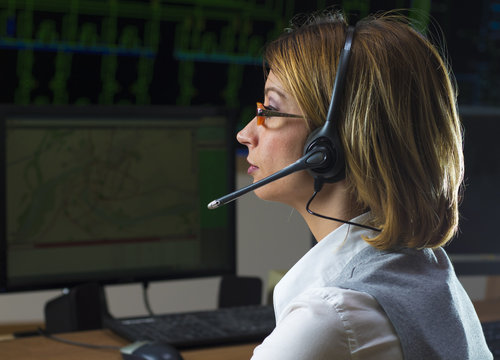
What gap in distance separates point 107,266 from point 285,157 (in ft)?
2.12

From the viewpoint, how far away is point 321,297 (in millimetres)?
718

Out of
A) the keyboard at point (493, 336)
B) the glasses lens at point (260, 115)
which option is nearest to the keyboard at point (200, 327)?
the keyboard at point (493, 336)

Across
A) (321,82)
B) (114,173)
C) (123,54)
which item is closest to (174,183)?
(114,173)

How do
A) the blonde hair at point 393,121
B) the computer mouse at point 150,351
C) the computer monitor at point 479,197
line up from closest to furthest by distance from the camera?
1. the blonde hair at point 393,121
2. the computer mouse at point 150,351
3. the computer monitor at point 479,197

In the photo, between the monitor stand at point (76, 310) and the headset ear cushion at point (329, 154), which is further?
the monitor stand at point (76, 310)

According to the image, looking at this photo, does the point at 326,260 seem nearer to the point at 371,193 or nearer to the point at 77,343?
the point at 371,193

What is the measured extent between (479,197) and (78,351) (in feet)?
2.91

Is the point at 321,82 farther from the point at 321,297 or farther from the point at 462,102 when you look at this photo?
the point at 462,102

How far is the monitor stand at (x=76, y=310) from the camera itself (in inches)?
54.5

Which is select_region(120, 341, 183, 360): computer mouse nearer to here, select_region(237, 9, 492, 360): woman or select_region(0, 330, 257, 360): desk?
select_region(0, 330, 257, 360): desk

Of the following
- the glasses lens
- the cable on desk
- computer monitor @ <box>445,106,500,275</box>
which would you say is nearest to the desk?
the cable on desk

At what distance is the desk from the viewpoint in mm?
1199

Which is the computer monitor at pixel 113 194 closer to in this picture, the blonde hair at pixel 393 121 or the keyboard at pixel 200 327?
the keyboard at pixel 200 327

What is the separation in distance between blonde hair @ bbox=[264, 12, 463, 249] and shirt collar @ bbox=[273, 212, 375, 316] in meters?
0.02
